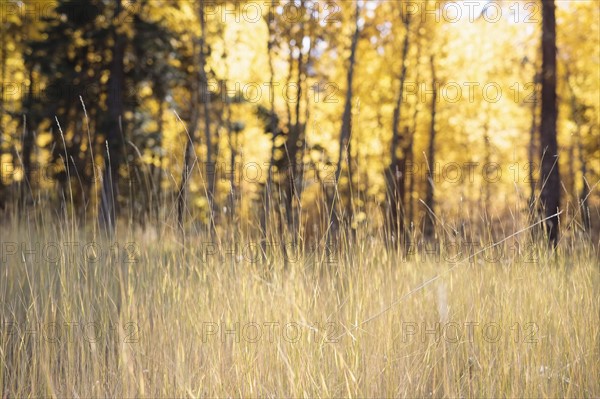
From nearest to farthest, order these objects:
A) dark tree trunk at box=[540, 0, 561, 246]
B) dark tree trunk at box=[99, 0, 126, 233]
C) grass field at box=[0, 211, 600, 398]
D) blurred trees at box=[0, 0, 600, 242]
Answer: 1. grass field at box=[0, 211, 600, 398]
2. dark tree trunk at box=[540, 0, 561, 246]
3. blurred trees at box=[0, 0, 600, 242]
4. dark tree trunk at box=[99, 0, 126, 233]

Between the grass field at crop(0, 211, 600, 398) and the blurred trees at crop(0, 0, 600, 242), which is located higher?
the blurred trees at crop(0, 0, 600, 242)

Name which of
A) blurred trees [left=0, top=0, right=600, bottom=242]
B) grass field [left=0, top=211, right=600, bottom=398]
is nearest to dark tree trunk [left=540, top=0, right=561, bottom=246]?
blurred trees [left=0, top=0, right=600, bottom=242]

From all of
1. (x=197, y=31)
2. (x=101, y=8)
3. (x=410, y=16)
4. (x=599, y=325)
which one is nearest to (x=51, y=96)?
(x=101, y=8)

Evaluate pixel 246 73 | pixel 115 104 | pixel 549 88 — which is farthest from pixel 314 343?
pixel 246 73

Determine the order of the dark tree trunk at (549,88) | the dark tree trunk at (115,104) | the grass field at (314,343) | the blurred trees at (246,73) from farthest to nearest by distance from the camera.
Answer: the dark tree trunk at (115,104)
the blurred trees at (246,73)
the dark tree trunk at (549,88)
the grass field at (314,343)

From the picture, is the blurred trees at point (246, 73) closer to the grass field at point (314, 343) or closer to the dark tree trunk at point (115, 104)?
the dark tree trunk at point (115, 104)

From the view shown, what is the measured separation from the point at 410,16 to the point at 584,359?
1155 cm

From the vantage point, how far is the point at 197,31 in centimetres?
1320

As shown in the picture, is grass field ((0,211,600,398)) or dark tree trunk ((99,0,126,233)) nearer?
grass field ((0,211,600,398))

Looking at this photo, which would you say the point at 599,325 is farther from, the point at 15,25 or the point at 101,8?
the point at 15,25

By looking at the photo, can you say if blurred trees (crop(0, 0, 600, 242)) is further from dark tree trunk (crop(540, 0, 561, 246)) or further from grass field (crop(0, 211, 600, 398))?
grass field (crop(0, 211, 600, 398))

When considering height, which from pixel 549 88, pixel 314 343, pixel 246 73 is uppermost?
pixel 246 73

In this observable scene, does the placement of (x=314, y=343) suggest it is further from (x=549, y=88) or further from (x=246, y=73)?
(x=246, y=73)

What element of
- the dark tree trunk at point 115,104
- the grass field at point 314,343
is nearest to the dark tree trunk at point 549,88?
the grass field at point 314,343
